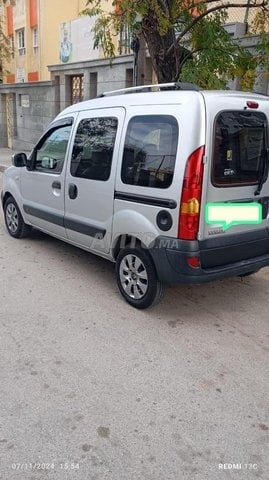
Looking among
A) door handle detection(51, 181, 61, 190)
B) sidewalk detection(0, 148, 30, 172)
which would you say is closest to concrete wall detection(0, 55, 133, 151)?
sidewalk detection(0, 148, 30, 172)

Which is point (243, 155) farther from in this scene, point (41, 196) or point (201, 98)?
point (41, 196)

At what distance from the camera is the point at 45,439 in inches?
94.7

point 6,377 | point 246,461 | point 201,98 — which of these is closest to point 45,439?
point 6,377

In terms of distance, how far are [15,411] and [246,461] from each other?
1404mm

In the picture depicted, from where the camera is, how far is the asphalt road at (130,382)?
2.29m

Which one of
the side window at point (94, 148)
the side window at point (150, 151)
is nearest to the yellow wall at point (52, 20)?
the side window at point (94, 148)

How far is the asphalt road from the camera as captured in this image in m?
2.29

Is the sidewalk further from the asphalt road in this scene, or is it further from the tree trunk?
the asphalt road

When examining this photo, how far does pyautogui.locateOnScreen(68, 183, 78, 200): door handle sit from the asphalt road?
96cm

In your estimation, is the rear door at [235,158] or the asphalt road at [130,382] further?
the rear door at [235,158]

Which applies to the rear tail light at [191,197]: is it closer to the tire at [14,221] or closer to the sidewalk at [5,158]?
the tire at [14,221]

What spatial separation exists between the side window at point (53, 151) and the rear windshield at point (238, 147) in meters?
2.04

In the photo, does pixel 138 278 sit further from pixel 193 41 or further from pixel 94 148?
pixel 193 41

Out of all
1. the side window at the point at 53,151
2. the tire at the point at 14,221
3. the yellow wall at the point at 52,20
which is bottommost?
the tire at the point at 14,221
